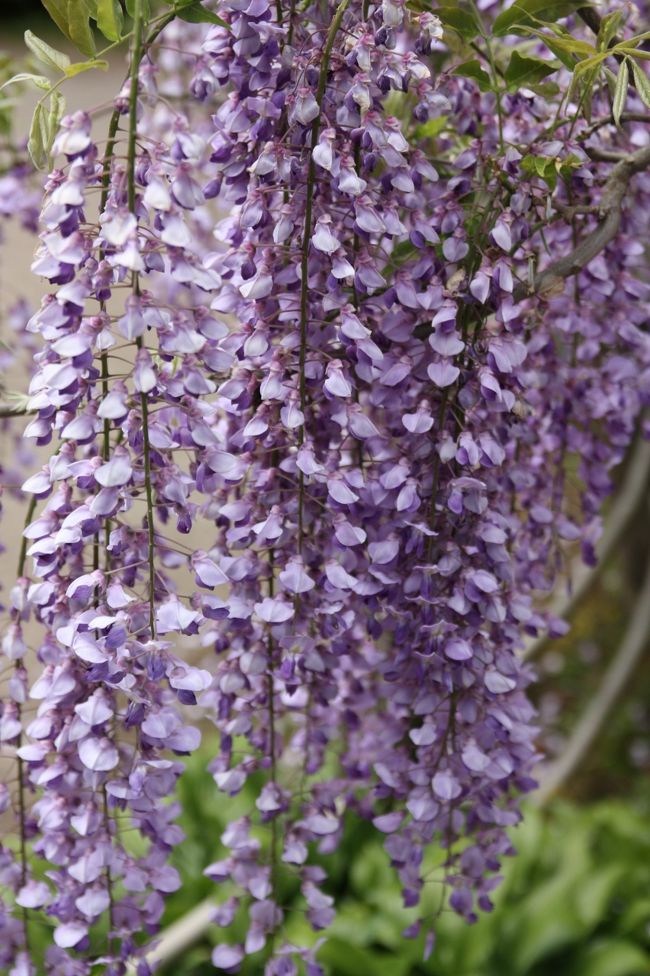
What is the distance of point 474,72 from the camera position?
3.40 feet

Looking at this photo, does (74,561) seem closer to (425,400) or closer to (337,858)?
(425,400)

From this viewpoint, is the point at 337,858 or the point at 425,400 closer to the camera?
the point at 425,400

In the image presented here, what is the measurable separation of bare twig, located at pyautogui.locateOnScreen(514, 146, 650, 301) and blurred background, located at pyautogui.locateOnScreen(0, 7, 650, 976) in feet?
1.56

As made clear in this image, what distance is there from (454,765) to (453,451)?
12.9 inches

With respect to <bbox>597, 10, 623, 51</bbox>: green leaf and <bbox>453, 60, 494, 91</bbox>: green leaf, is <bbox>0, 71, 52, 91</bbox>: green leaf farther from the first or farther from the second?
<bbox>597, 10, 623, 51</bbox>: green leaf

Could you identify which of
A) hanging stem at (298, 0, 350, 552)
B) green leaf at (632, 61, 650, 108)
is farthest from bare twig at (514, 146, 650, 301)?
hanging stem at (298, 0, 350, 552)

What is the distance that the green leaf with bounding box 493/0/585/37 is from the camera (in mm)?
1001

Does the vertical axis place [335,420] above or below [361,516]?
above

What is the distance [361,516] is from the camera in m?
1.05

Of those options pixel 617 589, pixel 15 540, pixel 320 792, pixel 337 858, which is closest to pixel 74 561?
pixel 320 792

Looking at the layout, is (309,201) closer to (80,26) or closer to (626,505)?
(80,26)

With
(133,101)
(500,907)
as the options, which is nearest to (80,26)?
(133,101)

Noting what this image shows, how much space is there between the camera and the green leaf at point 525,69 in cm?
104

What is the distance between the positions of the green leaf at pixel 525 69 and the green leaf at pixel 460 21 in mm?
44
